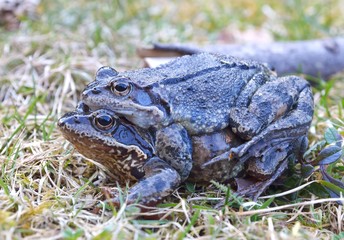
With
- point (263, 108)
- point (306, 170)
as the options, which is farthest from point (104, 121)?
point (306, 170)

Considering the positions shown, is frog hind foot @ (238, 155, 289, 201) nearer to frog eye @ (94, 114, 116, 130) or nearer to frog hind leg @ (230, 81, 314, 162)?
frog hind leg @ (230, 81, 314, 162)

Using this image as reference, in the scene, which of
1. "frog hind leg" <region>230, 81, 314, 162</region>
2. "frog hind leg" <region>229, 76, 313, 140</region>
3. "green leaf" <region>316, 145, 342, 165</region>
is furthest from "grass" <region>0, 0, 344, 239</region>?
"frog hind leg" <region>229, 76, 313, 140</region>

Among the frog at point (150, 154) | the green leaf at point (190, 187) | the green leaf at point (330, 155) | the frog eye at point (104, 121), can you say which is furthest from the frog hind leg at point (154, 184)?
the green leaf at point (330, 155)

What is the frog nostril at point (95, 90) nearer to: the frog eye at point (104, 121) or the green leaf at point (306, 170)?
the frog eye at point (104, 121)

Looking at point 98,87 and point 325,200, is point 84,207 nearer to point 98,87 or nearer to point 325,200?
point 98,87

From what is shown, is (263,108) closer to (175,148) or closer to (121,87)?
(175,148)

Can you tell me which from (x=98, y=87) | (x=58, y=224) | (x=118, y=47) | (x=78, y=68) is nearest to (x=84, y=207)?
(x=58, y=224)

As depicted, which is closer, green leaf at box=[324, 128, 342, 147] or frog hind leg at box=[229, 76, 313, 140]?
frog hind leg at box=[229, 76, 313, 140]
